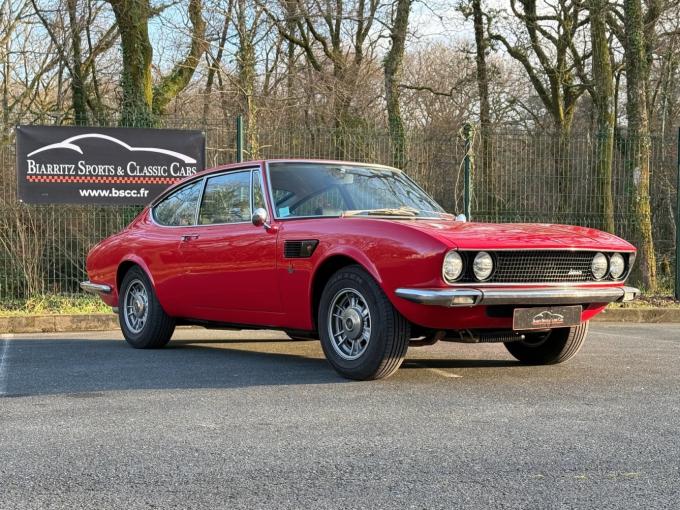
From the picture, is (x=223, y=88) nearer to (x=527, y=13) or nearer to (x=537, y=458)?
(x=527, y=13)

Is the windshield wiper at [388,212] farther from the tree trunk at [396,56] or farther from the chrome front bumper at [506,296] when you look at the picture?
the tree trunk at [396,56]

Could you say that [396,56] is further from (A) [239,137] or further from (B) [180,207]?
(B) [180,207]

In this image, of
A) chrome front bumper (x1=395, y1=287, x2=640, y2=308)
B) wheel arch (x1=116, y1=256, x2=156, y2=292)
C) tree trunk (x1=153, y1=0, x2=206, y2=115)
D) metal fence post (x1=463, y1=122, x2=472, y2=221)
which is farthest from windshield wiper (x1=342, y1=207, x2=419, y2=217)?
tree trunk (x1=153, y1=0, x2=206, y2=115)

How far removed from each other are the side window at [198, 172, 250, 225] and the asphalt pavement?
47.9 inches

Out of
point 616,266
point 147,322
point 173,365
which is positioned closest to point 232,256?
point 173,365

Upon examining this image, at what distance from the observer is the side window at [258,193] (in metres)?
6.98

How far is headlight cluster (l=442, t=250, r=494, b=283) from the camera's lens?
549cm

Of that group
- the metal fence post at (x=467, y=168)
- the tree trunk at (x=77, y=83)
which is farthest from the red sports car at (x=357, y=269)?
the tree trunk at (x=77, y=83)

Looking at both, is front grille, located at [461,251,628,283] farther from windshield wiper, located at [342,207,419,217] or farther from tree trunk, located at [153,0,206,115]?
tree trunk, located at [153,0,206,115]

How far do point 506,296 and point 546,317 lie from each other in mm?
432

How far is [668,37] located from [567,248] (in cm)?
1962

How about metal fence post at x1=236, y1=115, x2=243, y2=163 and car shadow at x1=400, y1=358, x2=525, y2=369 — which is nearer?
car shadow at x1=400, y1=358, x2=525, y2=369

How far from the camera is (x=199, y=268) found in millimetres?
7395

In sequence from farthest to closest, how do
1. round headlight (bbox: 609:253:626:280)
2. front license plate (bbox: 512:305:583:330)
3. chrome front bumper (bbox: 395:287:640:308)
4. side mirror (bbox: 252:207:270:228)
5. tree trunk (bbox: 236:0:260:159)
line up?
tree trunk (bbox: 236:0:260:159) < side mirror (bbox: 252:207:270:228) < round headlight (bbox: 609:253:626:280) < front license plate (bbox: 512:305:583:330) < chrome front bumper (bbox: 395:287:640:308)
